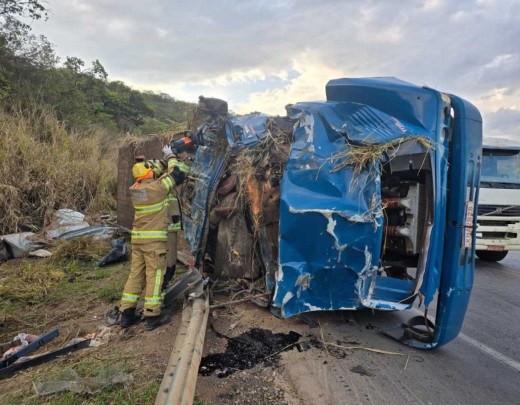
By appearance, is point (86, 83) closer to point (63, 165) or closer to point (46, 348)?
point (63, 165)

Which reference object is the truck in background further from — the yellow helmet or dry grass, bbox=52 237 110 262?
dry grass, bbox=52 237 110 262

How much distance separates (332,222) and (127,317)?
7.42 feet

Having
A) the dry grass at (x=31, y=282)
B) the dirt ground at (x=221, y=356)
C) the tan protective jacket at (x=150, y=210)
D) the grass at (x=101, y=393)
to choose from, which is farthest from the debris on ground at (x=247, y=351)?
the dry grass at (x=31, y=282)

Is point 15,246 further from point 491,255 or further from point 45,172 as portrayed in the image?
point 491,255

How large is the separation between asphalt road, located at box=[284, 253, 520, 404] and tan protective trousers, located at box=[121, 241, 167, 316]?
146cm

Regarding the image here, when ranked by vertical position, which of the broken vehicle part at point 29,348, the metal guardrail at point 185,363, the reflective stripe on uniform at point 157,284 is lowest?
the broken vehicle part at point 29,348

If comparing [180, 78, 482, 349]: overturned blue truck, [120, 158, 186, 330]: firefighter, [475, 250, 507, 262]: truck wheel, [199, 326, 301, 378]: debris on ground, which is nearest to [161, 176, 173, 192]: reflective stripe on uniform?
[120, 158, 186, 330]: firefighter

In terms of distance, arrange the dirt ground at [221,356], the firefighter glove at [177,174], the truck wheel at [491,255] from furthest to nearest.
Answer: the truck wheel at [491,255], the firefighter glove at [177,174], the dirt ground at [221,356]

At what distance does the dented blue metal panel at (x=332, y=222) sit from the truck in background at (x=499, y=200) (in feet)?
14.8

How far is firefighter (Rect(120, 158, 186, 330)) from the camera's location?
4.00 metres

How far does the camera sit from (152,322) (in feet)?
12.7

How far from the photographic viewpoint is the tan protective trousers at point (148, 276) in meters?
3.91

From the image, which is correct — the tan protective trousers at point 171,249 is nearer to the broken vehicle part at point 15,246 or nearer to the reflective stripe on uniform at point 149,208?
the reflective stripe on uniform at point 149,208

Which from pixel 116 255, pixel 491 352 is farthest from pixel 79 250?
pixel 491 352
